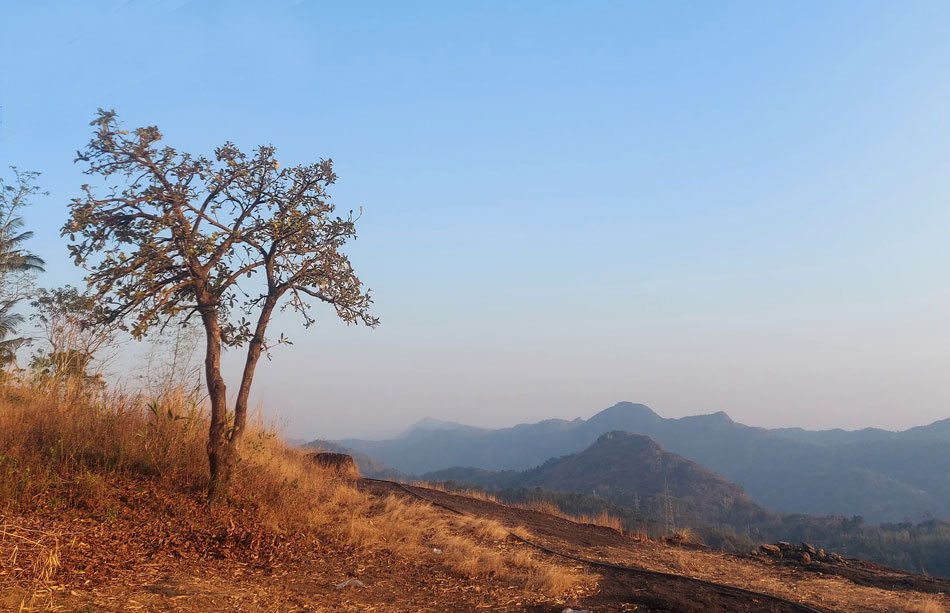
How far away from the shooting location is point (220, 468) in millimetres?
8656

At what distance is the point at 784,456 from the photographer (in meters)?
88.2

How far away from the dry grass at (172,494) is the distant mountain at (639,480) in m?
34.6

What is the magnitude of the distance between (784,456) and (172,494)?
94.9 m

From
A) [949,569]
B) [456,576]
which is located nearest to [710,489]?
[949,569]

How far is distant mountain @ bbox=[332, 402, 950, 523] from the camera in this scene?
6306 cm

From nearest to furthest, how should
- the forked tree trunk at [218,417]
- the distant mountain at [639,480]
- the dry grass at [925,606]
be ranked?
the dry grass at [925,606] < the forked tree trunk at [218,417] < the distant mountain at [639,480]

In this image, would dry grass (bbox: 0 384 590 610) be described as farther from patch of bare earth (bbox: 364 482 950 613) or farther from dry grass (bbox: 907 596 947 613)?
dry grass (bbox: 907 596 947 613)

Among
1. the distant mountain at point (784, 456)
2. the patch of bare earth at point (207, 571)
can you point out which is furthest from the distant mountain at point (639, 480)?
the patch of bare earth at point (207, 571)

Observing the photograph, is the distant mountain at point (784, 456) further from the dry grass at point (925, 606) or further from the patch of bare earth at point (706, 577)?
the dry grass at point (925, 606)

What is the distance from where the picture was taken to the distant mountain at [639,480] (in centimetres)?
4978

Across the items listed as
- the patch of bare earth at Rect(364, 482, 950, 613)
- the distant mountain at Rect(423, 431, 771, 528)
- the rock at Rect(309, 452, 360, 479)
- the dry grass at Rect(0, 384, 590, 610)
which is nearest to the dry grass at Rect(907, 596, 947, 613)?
the patch of bare earth at Rect(364, 482, 950, 613)

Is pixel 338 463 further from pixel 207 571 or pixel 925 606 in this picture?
pixel 925 606

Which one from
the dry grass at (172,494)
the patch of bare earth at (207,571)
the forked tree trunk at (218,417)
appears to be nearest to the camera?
the patch of bare earth at (207,571)

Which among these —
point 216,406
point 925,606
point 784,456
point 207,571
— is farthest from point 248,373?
point 784,456
